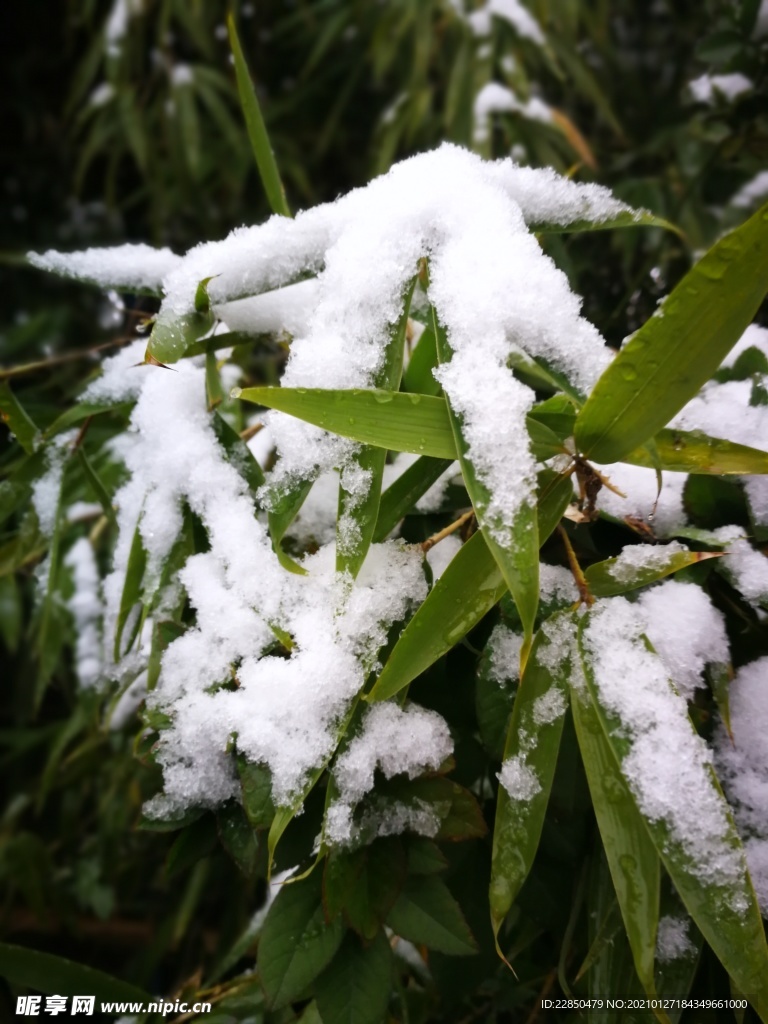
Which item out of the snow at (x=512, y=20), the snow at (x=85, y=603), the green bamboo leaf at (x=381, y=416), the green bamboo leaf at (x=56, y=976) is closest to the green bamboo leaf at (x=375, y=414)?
the green bamboo leaf at (x=381, y=416)

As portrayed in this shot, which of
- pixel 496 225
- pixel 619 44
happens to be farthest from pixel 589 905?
pixel 619 44

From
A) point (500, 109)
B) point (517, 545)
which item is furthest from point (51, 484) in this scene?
point (500, 109)

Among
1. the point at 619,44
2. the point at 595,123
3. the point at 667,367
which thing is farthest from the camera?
the point at 619,44

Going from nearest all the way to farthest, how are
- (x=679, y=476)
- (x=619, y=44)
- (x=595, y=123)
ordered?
(x=679, y=476)
(x=595, y=123)
(x=619, y=44)

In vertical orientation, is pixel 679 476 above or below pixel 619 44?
below

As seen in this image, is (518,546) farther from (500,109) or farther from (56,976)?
(500,109)

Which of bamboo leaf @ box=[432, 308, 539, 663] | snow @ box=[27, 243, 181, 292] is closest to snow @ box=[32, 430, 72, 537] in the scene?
snow @ box=[27, 243, 181, 292]

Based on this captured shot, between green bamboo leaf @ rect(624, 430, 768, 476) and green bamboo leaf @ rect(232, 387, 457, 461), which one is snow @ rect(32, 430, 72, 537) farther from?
green bamboo leaf @ rect(624, 430, 768, 476)

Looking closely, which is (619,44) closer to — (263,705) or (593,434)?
(593,434)
